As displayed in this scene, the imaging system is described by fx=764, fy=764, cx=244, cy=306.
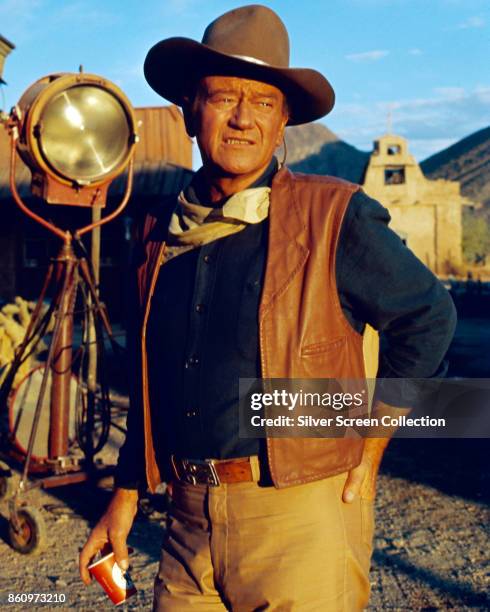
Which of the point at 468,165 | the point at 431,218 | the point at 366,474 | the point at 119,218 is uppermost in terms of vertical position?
the point at 468,165

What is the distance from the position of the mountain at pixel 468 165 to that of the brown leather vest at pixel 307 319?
59736 mm

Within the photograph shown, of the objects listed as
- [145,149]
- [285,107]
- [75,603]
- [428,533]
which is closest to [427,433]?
[428,533]

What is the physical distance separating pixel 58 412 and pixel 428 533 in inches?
94.6

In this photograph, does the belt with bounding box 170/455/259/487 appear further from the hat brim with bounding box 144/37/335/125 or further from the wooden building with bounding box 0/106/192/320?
the wooden building with bounding box 0/106/192/320

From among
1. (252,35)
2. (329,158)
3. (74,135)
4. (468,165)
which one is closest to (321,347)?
(252,35)

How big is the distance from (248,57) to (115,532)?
4.27 ft

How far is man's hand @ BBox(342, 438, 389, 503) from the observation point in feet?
6.03

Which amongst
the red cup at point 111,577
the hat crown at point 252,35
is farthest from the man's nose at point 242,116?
the red cup at point 111,577

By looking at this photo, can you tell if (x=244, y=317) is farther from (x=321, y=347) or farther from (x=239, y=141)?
(x=239, y=141)

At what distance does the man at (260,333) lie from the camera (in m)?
1.78

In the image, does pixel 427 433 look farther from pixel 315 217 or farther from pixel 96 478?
pixel 315 217

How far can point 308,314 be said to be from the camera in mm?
1793

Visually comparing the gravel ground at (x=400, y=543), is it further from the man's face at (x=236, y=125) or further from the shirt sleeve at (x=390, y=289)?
the man's face at (x=236, y=125)

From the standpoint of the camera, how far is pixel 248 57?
192cm
